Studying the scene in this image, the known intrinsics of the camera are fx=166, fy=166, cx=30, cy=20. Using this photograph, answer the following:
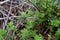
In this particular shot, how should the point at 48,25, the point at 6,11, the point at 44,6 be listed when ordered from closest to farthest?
1. the point at 44,6
2. the point at 48,25
3. the point at 6,11

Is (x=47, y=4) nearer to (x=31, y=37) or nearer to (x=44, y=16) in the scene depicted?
(x=44, y=16)

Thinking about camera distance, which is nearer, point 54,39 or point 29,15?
point 54,39

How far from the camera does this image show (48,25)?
186 centimetres

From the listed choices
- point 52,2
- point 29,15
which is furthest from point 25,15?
point 52,2

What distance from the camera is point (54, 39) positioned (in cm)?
173

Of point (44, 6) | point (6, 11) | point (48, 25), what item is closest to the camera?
point (44, 6)

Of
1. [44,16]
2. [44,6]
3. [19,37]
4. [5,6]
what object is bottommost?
[19,37]

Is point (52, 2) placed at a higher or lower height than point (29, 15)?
higher

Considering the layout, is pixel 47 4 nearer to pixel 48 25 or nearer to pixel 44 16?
pixel 44 16

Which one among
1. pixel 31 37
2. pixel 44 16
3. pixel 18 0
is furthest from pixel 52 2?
pixel 18 0

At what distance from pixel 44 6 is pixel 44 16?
116mm

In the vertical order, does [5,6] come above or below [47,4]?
below

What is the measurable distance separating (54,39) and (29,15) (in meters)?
0.39

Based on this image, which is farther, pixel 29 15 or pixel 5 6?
pixel 5 6
